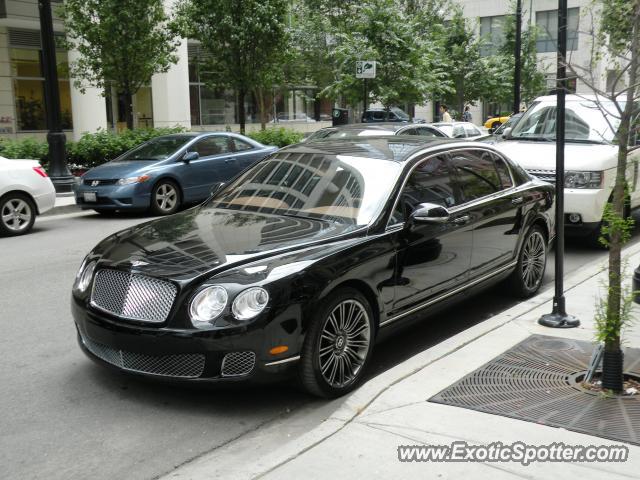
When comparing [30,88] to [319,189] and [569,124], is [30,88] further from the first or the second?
[319,189]

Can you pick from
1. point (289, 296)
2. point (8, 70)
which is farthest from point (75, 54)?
point (289, 296)

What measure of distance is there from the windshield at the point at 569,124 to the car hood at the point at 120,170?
654 centimetres

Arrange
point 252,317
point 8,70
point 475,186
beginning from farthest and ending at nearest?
point 8,70, point 475,186, point 252,317

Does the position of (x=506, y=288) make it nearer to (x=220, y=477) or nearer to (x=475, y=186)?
(x=475, y=186)

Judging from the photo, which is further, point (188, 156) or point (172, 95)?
point (172, 95)

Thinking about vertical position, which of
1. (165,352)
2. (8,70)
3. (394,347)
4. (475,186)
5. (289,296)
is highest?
(8,70)

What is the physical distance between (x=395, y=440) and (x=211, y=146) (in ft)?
37.3

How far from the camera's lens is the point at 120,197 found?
43.2 ft

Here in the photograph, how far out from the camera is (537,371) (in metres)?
5.11

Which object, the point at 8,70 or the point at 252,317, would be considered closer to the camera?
the point at 252,317

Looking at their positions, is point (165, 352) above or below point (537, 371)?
above

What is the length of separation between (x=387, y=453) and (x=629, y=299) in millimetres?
1835

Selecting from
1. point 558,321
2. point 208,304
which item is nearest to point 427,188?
point 558,321

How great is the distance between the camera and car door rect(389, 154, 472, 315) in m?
5.53
